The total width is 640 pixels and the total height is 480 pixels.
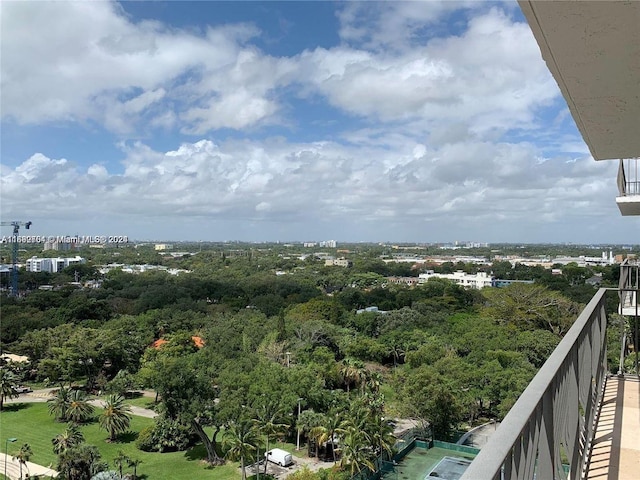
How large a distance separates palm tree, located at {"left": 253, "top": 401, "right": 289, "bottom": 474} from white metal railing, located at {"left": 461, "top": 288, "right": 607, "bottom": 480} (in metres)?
11.5

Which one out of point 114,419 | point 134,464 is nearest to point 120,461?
point 134,464

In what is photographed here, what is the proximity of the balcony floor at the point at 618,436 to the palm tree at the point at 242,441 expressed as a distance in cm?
1018

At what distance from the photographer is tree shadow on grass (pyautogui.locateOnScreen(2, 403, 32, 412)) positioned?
1780 cm

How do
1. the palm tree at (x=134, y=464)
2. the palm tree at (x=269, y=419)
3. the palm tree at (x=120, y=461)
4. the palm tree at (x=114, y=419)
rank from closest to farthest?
the palm tree at (x=120, y=461), the palm tree at (x=134, y=464), the palm tree at (x=269, y=419), the palm tree at (x=114, y=419)

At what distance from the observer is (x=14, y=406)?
1819 cm

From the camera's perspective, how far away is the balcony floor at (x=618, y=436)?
221cm

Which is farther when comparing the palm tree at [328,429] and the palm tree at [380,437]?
the palm tree at [328,429]

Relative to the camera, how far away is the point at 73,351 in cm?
2017

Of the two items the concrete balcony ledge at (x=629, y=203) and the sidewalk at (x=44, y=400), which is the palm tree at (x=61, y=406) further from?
the concrete balcony ledge at (x=629, y=203)

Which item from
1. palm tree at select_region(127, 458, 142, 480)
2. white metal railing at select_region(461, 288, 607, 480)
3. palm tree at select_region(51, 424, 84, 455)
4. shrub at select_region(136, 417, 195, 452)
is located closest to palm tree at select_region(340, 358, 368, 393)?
shrub at select_region(136, 417, 195, 452)

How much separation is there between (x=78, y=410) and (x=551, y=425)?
58.4ft

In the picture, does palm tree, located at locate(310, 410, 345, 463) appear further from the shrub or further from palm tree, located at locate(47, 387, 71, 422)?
palm tree, located at locate(47, 387, 71, 422)

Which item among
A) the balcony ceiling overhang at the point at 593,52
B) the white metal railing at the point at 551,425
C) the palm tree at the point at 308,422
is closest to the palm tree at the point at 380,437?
the palm tree at the point at 308,422

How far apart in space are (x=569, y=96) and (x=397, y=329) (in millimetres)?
22559
